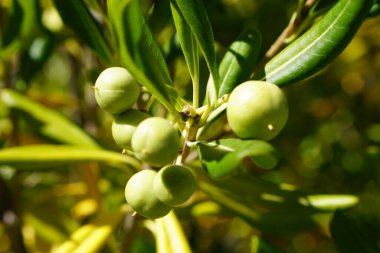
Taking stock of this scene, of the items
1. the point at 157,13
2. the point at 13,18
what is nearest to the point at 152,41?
the point at 157,13

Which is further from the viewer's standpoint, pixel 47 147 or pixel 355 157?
pixel 355 157

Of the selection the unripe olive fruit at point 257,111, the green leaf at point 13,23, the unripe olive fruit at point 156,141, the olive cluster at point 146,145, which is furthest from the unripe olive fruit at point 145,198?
the green leaf at point 13,23

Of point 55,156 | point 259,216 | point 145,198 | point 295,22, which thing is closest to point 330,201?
point 259,216

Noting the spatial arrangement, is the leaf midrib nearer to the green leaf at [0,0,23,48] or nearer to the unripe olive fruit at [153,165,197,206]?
the unripe olive fruit at [153,165,197,206]

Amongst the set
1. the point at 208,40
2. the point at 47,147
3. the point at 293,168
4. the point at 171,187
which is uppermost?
the point at 208,40

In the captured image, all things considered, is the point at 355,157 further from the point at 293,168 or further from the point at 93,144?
the point at 93,144

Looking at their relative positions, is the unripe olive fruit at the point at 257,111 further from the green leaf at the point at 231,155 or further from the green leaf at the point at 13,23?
the green leaf at the point at 13,23
